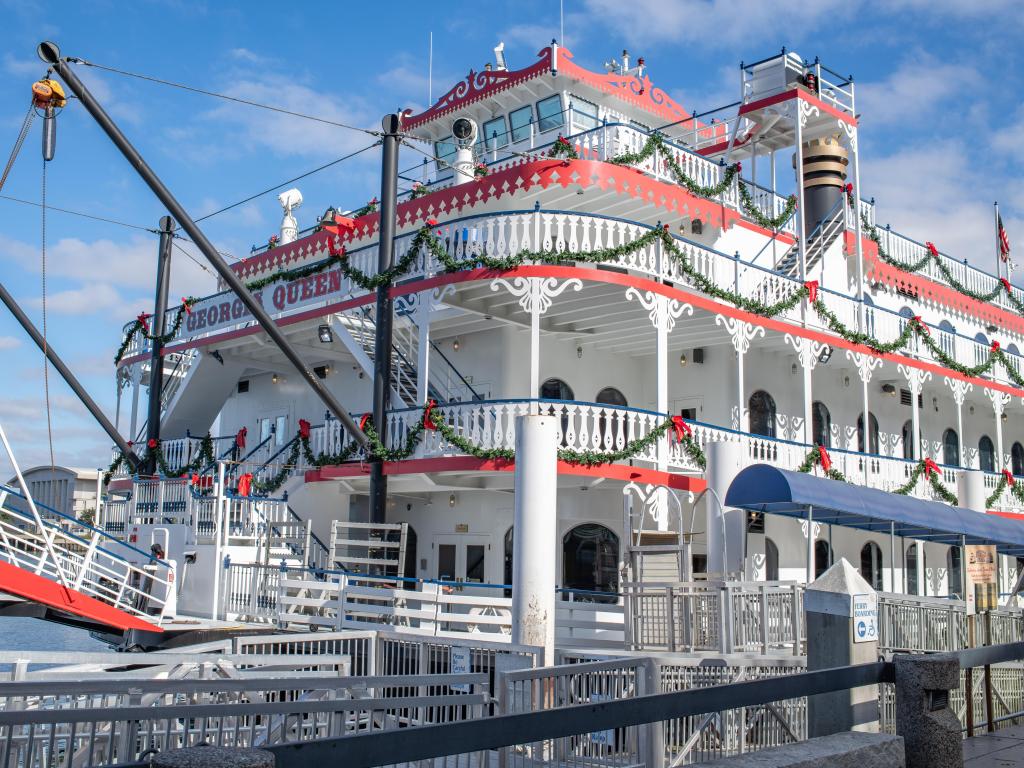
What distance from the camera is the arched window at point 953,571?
25291 millimetres

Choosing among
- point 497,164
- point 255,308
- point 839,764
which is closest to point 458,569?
point 255,308

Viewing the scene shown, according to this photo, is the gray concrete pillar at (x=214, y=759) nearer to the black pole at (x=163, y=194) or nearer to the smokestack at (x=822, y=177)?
the black pole at (x=163, y=194)

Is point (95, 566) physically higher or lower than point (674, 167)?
lower

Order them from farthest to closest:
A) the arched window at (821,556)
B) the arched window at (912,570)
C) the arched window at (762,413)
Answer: the arched window at (912,570) < the arched window at (762,413) < the arched window at (821,556)

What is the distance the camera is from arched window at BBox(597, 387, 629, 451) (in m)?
16.2

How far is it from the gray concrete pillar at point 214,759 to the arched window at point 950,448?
1085 inches

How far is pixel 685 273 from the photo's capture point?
17859 mm

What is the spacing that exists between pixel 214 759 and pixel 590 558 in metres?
15.6

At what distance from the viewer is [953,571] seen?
84.2ft

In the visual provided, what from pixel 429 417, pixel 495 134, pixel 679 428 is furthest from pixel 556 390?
pixel 495 134

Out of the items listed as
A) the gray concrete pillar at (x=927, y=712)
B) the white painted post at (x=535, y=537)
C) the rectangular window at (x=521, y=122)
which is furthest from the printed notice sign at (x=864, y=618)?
the rectangular window at (x=521, y=122)

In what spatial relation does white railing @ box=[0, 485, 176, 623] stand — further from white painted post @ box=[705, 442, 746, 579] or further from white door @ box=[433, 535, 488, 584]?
white painted post @ box=[705, 442, 746, 579]

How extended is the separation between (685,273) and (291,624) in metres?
8.92

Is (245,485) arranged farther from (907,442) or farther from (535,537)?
(907,442)
